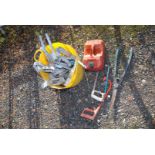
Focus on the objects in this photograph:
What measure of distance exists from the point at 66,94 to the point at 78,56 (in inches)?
20.1

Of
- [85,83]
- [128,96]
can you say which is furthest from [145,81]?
[85,83]

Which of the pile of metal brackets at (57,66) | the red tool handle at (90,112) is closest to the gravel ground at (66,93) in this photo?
the red tool handle at (90,112)

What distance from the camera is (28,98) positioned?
4863 mm

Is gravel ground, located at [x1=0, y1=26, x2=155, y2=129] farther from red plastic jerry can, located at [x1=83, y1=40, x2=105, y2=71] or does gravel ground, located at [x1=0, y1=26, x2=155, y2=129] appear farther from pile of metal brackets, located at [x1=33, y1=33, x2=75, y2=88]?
pile of metal brackets, located at [x1=33, y1=33, x2=75, y2=88]

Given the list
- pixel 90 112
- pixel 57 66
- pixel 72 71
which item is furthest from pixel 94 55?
pixel 90 112

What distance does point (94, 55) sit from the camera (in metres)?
4.78

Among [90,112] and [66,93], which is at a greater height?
[66,93]

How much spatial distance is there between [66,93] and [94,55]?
0.61 meters

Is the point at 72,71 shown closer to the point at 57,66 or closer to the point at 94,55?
the point at 57,66

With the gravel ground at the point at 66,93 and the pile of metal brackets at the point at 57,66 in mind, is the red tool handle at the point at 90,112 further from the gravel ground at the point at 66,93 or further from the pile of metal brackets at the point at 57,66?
the pile of metal brackets at the point at 57,66

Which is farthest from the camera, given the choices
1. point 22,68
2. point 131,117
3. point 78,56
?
point 22,68

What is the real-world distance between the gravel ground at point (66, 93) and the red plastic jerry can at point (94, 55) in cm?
13

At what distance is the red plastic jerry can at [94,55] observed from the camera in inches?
185
